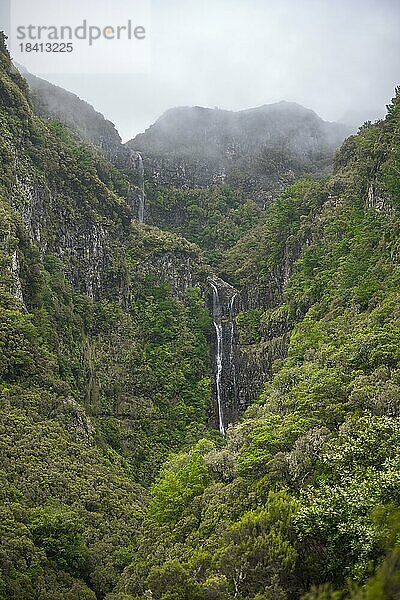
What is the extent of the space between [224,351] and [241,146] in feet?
146

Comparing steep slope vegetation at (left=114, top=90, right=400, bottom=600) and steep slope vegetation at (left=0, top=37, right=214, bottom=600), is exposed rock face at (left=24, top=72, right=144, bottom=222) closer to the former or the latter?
steep slope vegetation at (left=0, top=37, right=214, bottom=600)

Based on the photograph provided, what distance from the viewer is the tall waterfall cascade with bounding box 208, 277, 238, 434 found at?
49.1 meters

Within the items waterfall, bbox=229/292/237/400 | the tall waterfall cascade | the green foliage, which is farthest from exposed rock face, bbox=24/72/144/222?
waterfall, bbox=229/292/237/400

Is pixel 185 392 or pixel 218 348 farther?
pixel 218 348

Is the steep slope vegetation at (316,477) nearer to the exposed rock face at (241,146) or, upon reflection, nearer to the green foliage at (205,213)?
the green foliage at (205,213)

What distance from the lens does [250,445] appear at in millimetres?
20188

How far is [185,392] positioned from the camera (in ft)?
155

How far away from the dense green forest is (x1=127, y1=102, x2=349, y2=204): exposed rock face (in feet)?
41.6

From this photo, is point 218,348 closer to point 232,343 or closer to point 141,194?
point 232,343

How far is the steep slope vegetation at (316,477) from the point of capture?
1290 cm

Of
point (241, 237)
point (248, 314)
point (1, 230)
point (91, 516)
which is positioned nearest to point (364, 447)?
point (91, 516)

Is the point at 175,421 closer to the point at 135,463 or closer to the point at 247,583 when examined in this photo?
the point at 135,463

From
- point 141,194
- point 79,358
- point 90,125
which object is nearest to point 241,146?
point 141,194

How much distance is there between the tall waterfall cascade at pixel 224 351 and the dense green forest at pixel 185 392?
1.03m
